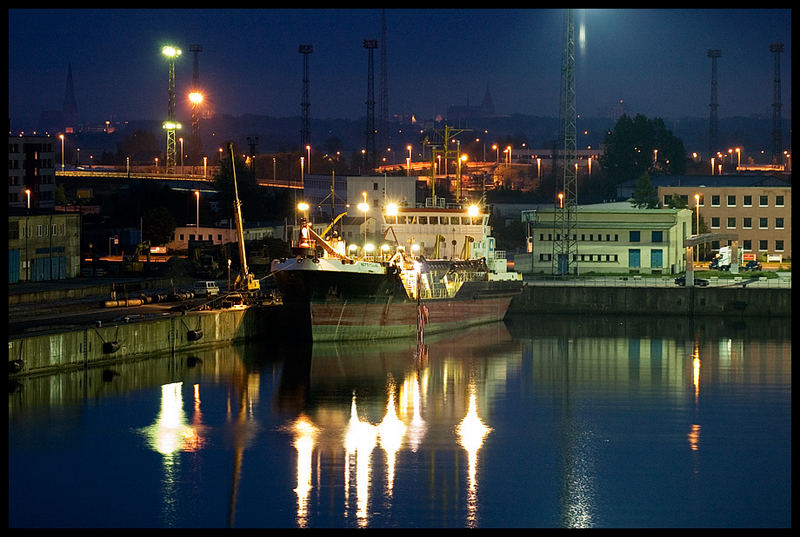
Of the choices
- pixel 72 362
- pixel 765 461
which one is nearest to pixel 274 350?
pixel 72 362

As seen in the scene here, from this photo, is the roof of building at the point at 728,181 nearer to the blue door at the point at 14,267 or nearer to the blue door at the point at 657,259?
the blue door at the point at 657,259

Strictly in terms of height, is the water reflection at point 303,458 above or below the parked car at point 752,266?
below

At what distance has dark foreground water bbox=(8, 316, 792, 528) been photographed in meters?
19.8

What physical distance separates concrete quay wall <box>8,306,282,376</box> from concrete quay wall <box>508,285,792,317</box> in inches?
507

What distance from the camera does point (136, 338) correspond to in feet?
107

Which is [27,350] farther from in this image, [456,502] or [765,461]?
[765,461]

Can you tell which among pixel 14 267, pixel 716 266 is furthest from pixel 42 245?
pixel 716 266

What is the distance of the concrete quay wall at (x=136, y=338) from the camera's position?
1143 inches

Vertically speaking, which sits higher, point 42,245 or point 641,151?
point 641,151

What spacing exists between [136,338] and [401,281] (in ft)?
31.0

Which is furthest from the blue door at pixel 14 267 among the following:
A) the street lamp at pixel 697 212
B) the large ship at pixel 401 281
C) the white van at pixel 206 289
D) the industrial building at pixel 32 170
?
the street lamp at pixel 697 212

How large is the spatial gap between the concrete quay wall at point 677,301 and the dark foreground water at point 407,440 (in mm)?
7842

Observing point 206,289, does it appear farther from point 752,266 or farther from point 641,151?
point 641,151

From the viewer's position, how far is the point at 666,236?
5212cm
